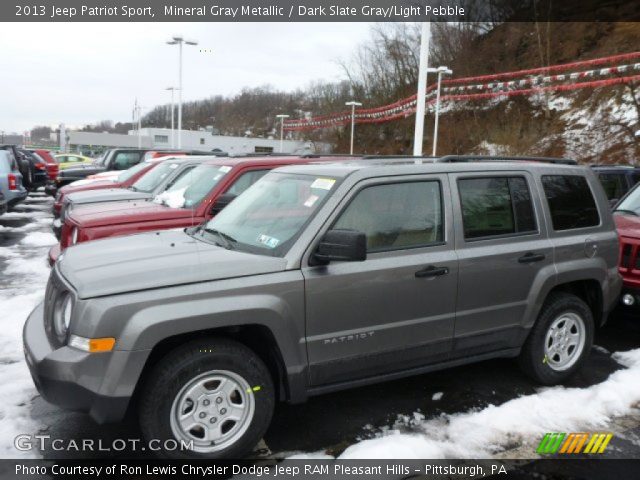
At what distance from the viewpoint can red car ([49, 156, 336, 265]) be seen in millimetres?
6059

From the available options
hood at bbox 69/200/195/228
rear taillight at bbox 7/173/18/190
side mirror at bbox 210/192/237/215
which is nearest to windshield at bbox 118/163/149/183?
rear taillight at bbox 7/173/18/190

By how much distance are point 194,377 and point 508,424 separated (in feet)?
7.59

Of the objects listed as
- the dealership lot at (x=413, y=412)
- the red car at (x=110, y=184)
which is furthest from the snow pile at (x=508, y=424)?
the red car at (x=110, y=184)

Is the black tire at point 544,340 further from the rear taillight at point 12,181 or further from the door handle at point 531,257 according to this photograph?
the rear taillight at point 12,181

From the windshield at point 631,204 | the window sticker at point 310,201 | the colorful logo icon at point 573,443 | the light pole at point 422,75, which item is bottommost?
the colorful logo icon at point 573,443

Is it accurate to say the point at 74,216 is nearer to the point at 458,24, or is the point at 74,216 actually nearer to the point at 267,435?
the point at 267,435

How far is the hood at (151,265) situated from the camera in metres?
3.15

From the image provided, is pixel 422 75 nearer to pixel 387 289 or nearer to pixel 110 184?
pixel 110 184

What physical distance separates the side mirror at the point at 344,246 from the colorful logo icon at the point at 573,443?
6.06 feet

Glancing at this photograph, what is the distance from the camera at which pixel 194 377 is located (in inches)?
126

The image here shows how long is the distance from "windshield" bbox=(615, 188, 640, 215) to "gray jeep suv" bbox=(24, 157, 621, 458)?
2481 millimetres

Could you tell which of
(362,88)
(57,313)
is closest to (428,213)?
(57,313)

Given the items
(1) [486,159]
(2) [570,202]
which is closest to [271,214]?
(1) [486,159]

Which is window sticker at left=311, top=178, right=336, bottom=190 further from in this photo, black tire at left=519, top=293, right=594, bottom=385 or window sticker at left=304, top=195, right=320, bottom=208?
black tire at left=519, top=293, right=594, bottom=385
